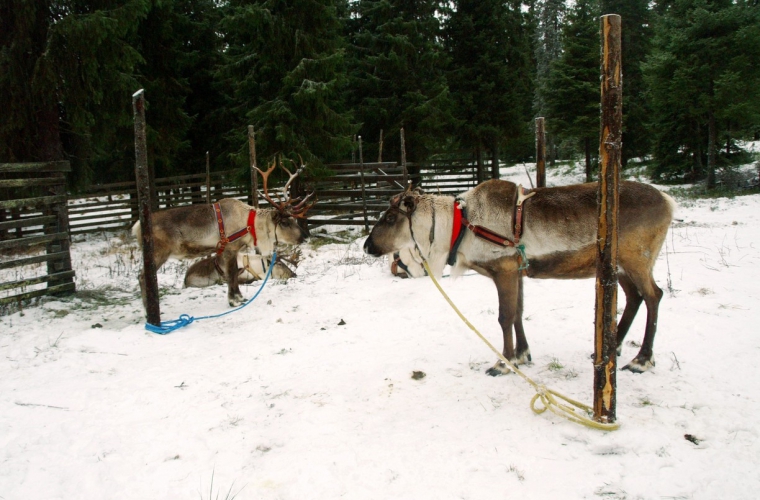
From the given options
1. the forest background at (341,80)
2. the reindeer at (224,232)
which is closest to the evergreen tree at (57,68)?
the forest background at (341,80)

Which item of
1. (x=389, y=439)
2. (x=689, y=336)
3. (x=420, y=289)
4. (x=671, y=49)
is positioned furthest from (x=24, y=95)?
(x=671, y=49)

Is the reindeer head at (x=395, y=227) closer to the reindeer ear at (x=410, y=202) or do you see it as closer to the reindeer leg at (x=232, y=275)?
the reindeer ear at (x=410, y=202)

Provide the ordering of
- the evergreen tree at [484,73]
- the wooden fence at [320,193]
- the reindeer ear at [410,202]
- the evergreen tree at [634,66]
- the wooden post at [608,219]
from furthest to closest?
1. the evergreen tree at [634,66]
2. the evergreen tree at [484,73]
3. the wooden fence at [320,193]
4. the reindeer ear at [410,202]
5. the wooden post at [608,219]

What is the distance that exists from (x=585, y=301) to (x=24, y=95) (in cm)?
1202

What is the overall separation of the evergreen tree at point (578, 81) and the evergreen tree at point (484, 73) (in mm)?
2050

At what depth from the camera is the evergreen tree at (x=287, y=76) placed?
13.2 meters

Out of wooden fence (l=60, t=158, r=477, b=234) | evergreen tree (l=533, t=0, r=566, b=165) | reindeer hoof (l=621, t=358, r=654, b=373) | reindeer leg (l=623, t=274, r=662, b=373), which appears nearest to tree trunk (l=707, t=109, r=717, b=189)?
wooden fence (l=60, t=158, r=477, b=234)

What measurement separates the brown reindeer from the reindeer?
3.39 metres

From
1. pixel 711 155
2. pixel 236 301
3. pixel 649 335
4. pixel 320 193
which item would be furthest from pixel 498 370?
pixel 711 155

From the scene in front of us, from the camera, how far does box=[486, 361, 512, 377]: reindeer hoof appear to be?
14.8 ft

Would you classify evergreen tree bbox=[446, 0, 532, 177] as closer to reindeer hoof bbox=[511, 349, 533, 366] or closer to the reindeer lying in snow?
the reindeer lying in snow

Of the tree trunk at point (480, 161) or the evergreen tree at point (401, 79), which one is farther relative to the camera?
the tree trunk at point (480, 161)

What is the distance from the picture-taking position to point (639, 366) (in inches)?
171

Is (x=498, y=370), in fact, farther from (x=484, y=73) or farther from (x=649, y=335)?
(x=484, y=73)
